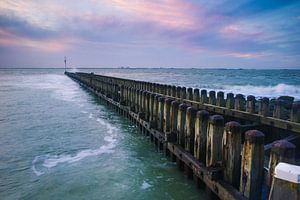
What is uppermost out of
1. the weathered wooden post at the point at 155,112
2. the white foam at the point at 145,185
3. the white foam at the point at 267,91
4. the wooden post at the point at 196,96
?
the wooden post at the point at 196,96

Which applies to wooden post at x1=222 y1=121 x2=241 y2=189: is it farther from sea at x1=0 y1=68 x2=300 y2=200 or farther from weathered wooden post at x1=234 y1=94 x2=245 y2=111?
weathered wooden post at x1=234 y1=94 x2=245 y2=111

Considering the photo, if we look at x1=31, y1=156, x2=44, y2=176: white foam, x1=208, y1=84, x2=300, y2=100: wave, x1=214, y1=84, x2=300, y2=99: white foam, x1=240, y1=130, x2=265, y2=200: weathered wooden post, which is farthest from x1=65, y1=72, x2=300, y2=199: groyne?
x1=214, y1=84, x2=300, y2=99: white foam

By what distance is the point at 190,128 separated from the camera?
597 centimetres

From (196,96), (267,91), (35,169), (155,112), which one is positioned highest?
(196,96)

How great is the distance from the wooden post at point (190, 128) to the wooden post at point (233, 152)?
1.48m

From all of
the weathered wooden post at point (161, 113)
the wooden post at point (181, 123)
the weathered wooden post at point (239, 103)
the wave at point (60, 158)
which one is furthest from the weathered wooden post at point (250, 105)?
the wave at point (60, 158)

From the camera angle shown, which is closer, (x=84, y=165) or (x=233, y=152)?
(x=233, y=152)

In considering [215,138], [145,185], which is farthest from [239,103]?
[145,185]

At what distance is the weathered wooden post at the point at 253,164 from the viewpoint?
3.68 meters

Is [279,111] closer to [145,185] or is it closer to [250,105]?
[250,105]

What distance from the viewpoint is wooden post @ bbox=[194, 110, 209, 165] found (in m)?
5.27

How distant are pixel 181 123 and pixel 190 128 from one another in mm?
523

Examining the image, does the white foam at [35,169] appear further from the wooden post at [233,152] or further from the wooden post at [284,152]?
the wooden post at [284,152]

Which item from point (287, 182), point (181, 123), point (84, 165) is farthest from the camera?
point (84, 165)
